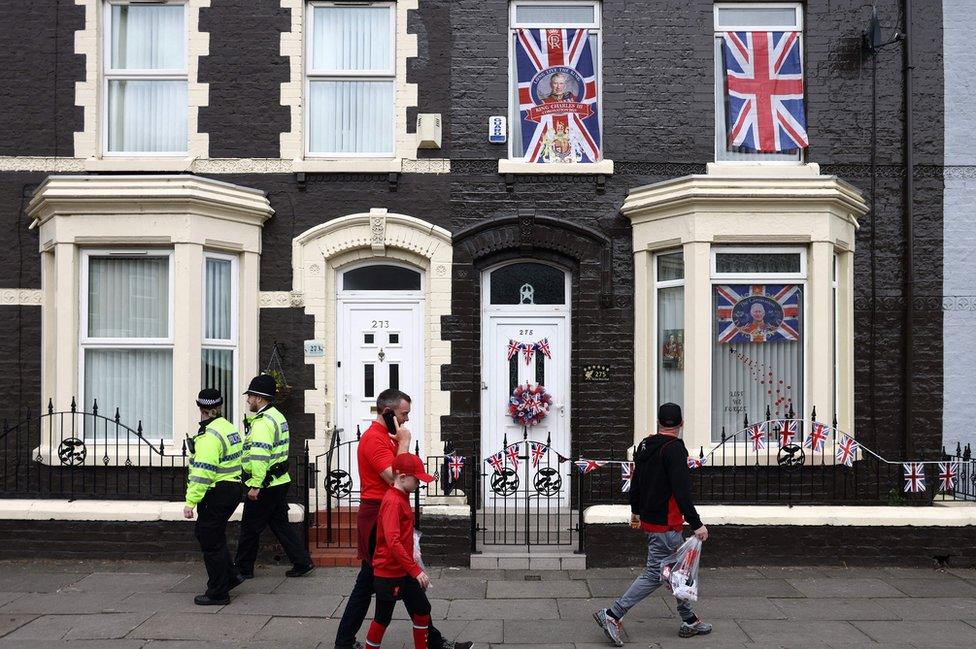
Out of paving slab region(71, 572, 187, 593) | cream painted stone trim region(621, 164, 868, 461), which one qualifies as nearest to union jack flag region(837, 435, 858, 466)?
cream painted stone trim region(621, 164, 868, 461)

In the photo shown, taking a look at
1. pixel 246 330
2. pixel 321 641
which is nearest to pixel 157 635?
pixel 321 641

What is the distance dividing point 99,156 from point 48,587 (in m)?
4.78

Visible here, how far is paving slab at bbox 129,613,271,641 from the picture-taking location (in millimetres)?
6566

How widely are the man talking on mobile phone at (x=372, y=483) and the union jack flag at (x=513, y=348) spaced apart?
157 inches

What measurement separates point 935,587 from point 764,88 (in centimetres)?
563

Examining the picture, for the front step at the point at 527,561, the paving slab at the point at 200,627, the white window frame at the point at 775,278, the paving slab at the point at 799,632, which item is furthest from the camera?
the white window frame at the point at 775,278

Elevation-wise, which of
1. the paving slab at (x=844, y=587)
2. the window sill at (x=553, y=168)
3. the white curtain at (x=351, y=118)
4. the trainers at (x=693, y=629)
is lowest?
the paving slab at (x=844, y=587)

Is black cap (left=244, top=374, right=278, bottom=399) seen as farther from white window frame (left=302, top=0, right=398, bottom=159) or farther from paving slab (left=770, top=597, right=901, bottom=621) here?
paving slab (left=770, top=597, right=901, bottom=621)

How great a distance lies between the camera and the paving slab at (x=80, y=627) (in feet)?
21.6

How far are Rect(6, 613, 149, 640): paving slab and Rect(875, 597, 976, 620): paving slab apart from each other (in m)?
6.32

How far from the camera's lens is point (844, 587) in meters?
→ 7.98

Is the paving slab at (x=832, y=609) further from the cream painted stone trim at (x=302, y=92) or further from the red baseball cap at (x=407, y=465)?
the cream painted stone trim at (x=302, y=92)

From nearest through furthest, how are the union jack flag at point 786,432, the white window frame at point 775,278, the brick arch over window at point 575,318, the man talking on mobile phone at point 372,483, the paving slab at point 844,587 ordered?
the man talking on mobile phone at point 372,483 < the paving slab at point 844,587 < the union jack flag at point 786,432 < the white window frame at point 775,278 < the brick arch over window at point 575,318

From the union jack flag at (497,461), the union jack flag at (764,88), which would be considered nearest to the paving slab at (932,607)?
the union jack flag at (497,461)
